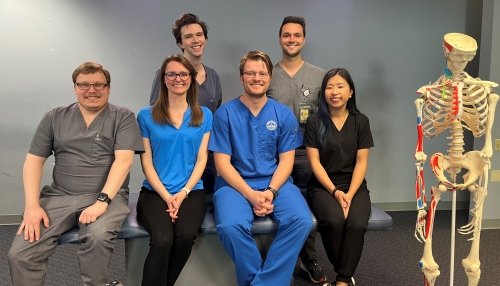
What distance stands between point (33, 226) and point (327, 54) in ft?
8.89

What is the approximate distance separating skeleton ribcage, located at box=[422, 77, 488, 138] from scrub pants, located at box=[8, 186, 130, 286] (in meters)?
1.62

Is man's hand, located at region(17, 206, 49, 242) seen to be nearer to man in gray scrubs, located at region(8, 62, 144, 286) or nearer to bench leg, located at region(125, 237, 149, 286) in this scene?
man in gray scrubs, located at region(8, 62, 144, 286)

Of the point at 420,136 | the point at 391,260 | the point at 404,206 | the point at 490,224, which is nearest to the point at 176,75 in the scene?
the point at 420,136

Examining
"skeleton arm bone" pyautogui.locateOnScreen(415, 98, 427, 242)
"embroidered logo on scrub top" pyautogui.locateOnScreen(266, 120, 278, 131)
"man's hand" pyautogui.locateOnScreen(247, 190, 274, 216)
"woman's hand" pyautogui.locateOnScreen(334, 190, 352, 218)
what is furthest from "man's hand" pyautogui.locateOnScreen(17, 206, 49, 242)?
"skeleton arm bone" pyautogui.locateOnScreen(415, 98, 427, 242)

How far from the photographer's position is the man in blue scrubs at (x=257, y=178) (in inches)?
92.5

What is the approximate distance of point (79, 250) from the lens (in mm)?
2254

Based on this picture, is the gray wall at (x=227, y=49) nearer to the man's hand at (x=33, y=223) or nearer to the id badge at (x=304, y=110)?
the id badge at (x=304, y=110)

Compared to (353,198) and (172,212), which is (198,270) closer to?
(172,212)

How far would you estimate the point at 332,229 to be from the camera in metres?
2.46

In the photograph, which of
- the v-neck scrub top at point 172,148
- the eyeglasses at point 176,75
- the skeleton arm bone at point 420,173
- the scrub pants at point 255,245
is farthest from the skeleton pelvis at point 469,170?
the eyeglasses at point 176,75

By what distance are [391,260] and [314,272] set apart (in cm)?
66

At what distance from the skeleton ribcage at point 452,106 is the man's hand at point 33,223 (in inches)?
75.9

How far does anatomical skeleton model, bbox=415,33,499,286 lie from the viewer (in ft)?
7.26

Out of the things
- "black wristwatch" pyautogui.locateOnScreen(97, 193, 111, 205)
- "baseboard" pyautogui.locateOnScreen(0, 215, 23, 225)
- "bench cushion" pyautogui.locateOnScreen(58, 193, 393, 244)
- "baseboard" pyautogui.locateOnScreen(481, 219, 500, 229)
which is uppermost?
"black wristwatch" pyautogui.locateOnScreen(97, 193, 111, 205)
